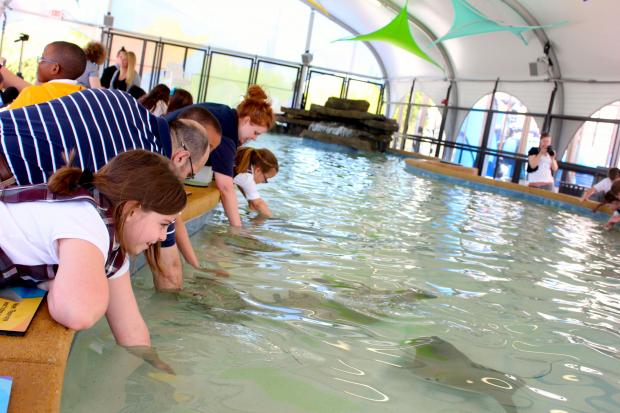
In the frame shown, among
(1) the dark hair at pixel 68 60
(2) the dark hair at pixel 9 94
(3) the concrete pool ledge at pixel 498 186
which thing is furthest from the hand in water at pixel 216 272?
(3) the concrete pool ledge at pixel 498 186

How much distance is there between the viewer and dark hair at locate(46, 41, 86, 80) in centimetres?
325

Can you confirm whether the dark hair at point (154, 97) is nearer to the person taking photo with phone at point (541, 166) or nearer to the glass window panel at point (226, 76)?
the person taking photo with phone at point (541, 166)

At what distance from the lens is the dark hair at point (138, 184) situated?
157 cm

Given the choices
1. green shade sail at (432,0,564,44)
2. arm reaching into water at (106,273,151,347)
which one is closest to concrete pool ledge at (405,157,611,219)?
green shade sail at (432,0,564,44)

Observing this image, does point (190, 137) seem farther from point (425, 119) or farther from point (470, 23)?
point (425, 119)

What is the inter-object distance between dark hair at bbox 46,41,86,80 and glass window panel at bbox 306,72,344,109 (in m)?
22.6

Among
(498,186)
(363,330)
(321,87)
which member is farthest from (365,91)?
(363,330)

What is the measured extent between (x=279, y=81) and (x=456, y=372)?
23.6m

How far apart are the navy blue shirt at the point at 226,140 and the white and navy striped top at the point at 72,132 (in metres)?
1.36

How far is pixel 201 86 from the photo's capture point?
24.0m

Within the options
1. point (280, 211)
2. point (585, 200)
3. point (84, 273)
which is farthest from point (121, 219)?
point (585, 200)

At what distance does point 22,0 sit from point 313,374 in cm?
2258

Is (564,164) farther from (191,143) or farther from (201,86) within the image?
Answer: (201,86)

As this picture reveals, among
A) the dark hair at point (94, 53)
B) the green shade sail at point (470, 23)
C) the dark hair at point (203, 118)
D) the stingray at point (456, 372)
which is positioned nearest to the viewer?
the stingray at point (456, 372)
